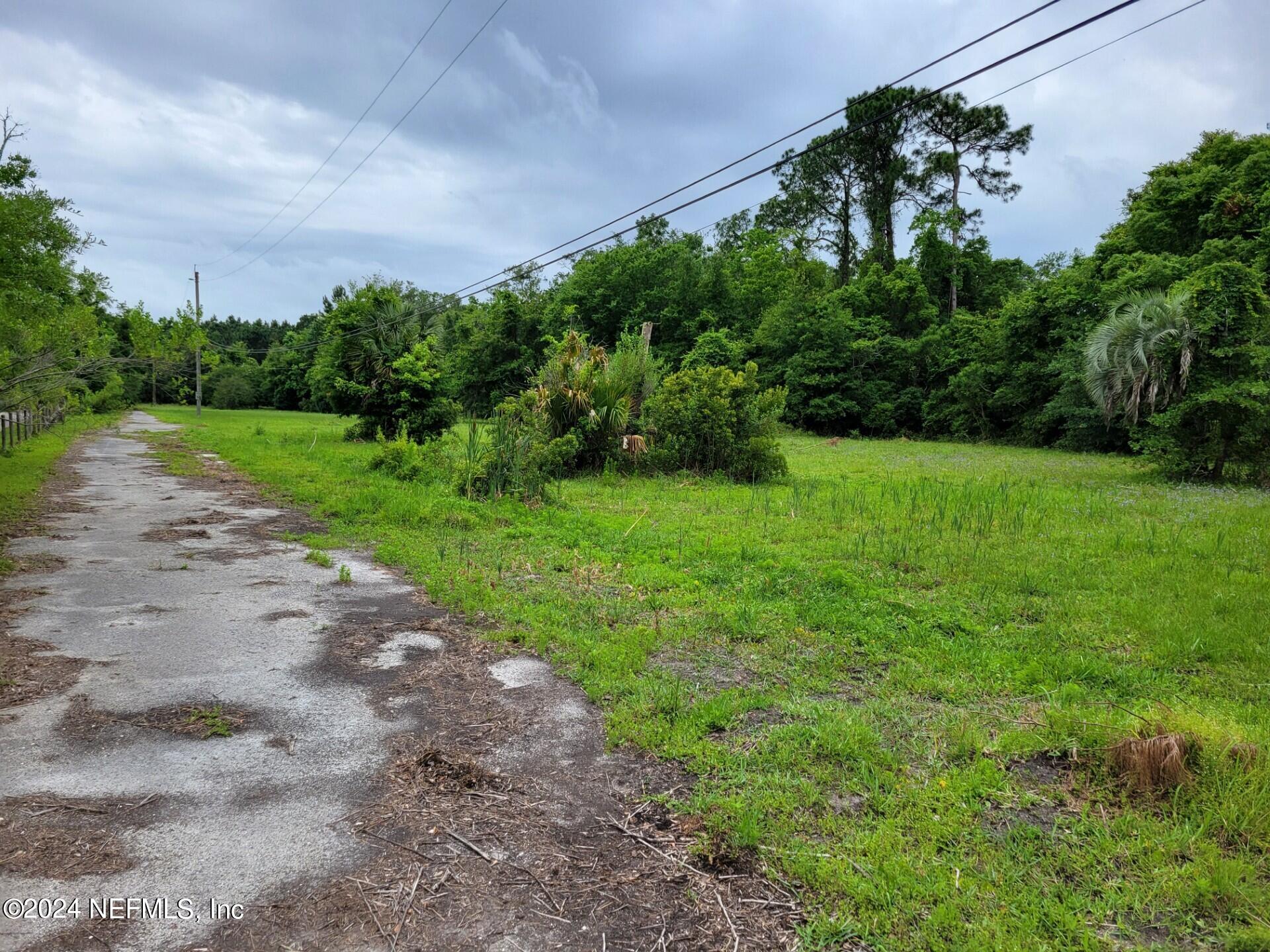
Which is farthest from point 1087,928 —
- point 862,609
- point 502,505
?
point 502,505

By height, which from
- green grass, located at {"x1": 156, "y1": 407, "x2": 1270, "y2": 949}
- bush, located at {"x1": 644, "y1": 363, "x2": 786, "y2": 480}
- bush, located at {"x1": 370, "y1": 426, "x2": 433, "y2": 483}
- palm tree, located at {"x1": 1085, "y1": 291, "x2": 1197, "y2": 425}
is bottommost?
green grass, located at {"x1": 156, "y1": 407, "x2": 1270, "y2": 949}

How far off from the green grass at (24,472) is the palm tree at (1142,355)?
16.5 metres

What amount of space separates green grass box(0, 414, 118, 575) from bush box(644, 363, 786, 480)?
9.78 m

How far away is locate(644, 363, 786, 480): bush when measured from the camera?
13438mm

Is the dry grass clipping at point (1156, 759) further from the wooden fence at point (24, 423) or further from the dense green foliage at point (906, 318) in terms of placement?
the wooden fence at point (24, 423)

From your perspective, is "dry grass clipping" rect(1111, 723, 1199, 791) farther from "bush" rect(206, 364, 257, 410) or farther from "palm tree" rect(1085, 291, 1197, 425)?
"bush" rect(206, 364, 257, 410)

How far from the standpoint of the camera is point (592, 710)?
3916 mm

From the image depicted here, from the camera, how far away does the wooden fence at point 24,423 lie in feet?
60.7

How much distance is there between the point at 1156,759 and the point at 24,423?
94.5 feet

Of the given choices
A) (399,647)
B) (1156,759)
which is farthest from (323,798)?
(1156,759)

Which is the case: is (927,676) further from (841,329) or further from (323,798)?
(841,329)

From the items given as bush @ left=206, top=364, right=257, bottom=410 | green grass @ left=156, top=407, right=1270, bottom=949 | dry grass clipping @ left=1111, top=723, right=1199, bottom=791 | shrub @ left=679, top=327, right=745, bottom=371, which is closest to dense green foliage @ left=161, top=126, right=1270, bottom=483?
shrub @ left=679, top=327, right=745, bottom=371

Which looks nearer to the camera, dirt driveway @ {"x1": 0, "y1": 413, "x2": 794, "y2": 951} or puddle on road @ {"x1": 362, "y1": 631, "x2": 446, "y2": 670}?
dirt driveway @ {"x1": 0, "y1": 413, "x2": 794, "y2": 951}

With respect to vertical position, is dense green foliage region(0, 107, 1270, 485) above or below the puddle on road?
above
